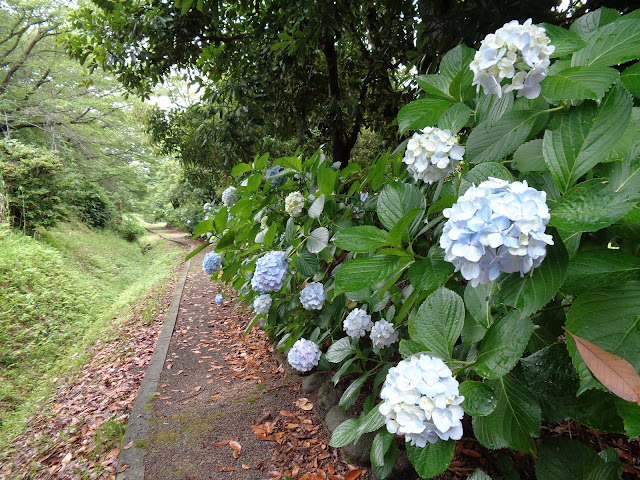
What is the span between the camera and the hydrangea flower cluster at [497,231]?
509mm

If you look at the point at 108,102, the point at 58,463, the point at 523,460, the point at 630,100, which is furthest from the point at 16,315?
the point at 108,102

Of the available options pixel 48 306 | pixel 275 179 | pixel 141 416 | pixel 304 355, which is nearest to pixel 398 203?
pixel 275 179

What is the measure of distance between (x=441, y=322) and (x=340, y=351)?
1.06 m

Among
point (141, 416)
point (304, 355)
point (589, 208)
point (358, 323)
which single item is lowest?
point (141, 416)

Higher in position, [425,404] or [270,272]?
[425,404]

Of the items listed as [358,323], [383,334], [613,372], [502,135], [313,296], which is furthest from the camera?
[313,296]

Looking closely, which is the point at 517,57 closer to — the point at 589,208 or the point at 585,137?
the point at 585,137

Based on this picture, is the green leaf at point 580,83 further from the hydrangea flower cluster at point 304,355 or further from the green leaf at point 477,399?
the hydrangea flower cluster at point 304,355

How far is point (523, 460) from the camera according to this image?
165cm

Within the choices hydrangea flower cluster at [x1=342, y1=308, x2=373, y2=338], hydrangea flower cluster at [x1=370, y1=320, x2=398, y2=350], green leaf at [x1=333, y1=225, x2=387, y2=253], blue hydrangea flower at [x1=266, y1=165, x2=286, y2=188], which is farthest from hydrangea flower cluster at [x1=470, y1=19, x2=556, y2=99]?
blue hydrangea flower at [x1=266, y1=165, x2=286, y2=188]

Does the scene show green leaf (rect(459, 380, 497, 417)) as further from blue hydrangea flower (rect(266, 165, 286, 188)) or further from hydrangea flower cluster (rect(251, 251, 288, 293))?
blue hydrangea flower (rect(266, 165, 286, 188))

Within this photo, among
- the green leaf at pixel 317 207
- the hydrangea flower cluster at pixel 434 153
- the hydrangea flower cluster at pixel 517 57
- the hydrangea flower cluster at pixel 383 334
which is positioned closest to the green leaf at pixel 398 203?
the hydrangea flower cluster at pixel 434 153

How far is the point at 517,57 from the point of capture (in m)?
0.62

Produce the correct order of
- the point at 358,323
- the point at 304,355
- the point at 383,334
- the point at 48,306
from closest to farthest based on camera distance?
1. the point at 383,334
2. the point at 358,323
3. the point at 304,355
4. the point at 48,306
